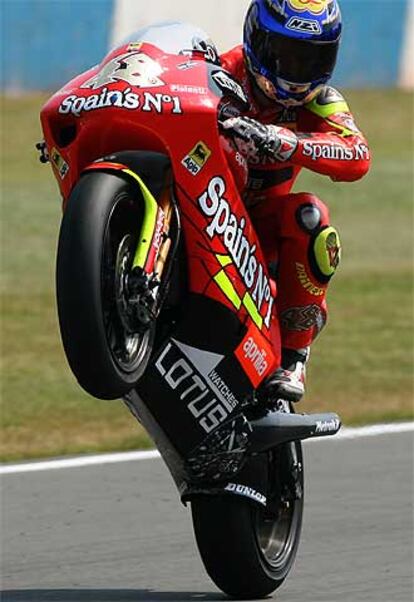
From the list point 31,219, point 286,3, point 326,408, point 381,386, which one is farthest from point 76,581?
point 31,219

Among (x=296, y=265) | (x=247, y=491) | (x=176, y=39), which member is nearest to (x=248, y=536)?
(x=247, y=491)

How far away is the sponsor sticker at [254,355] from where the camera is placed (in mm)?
5551

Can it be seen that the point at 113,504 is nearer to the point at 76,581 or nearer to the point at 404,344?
the point at 76,581

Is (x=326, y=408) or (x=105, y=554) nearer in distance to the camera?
(x=105, y=554)

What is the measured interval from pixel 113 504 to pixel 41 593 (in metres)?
1.48

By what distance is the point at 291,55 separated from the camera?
547 cm

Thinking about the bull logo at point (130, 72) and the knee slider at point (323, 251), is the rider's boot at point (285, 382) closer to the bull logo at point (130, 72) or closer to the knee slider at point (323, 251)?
the knee slider at point (323, 251)

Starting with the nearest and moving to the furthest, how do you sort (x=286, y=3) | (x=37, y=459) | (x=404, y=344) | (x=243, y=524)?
(x=286, y=3), (x=243, y=524), (x=37, y=459), (x=404, y=344)

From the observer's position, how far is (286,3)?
542 centimetres

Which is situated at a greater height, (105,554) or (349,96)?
(105,554)

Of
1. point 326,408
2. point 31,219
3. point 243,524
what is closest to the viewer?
point 243,524

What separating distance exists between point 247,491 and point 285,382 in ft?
1.20

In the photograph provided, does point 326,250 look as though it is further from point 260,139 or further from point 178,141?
point 178,141

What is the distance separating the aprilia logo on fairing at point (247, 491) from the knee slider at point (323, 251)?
0.71 m
